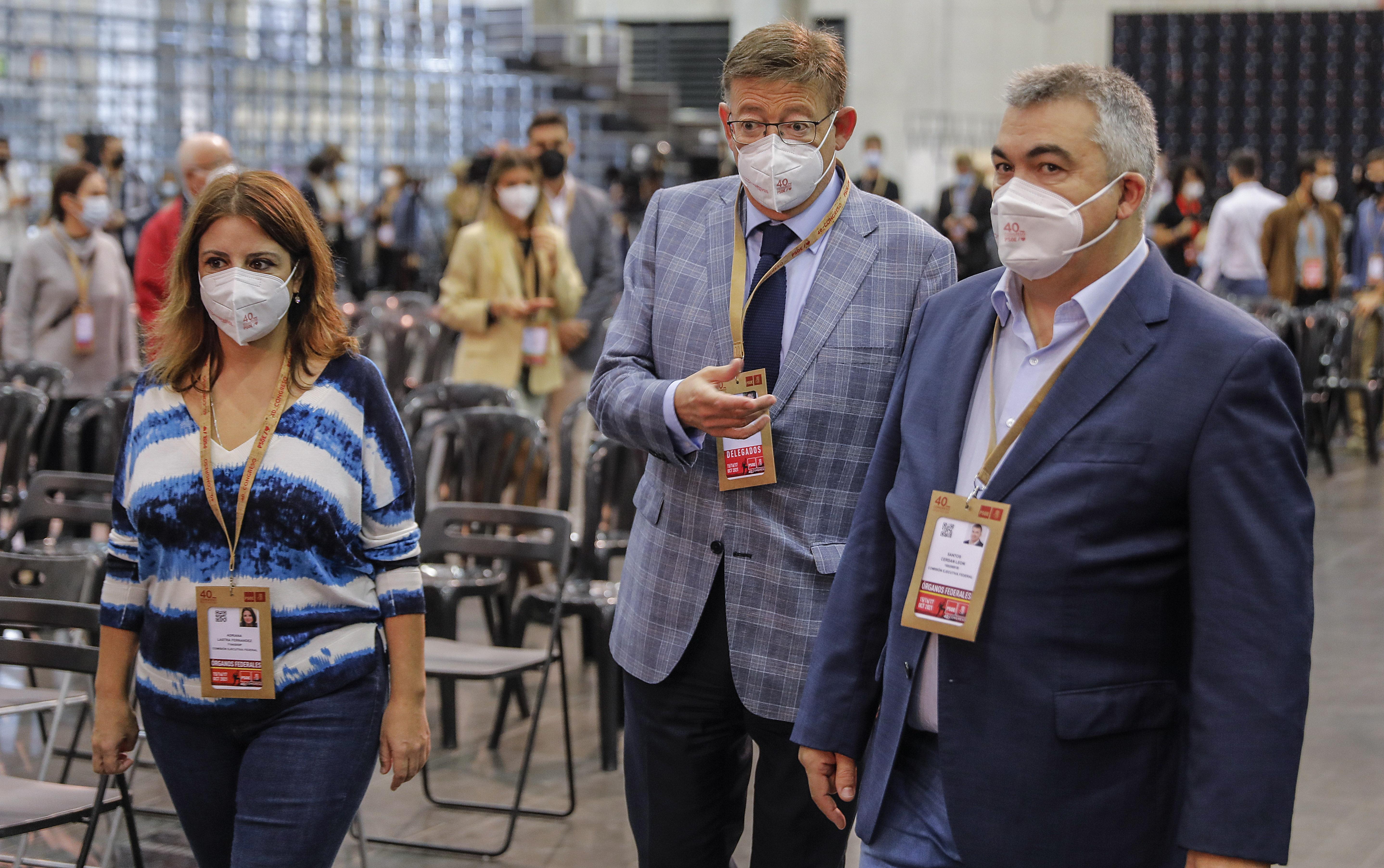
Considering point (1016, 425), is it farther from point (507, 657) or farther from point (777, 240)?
point (507, 657)

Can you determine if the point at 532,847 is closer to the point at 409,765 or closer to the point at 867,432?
the point at 409,765

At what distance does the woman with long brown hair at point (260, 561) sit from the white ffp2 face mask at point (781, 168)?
736mm

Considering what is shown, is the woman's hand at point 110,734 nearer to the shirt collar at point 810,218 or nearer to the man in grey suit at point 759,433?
the man in grey suit at point 759,433

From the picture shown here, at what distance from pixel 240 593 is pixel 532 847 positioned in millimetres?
1790

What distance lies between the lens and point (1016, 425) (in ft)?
5.76

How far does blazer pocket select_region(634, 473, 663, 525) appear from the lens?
2420 millimetres

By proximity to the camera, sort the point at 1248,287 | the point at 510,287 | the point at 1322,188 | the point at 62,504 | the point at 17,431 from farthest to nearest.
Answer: the point at 1248,287 < the point at 1322,188 < the point at 510,287 < the point at 17,431 < the point at 62,504

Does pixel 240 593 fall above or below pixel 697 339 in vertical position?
below

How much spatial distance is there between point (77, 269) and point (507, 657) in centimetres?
369

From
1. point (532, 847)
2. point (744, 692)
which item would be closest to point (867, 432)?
point (744, 692)

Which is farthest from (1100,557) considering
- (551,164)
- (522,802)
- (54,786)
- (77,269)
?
(77,269)

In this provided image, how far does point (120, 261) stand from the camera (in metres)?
6.70

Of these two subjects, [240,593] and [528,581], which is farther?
[528,581]

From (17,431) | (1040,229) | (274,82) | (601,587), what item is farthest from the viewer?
(274,82)
